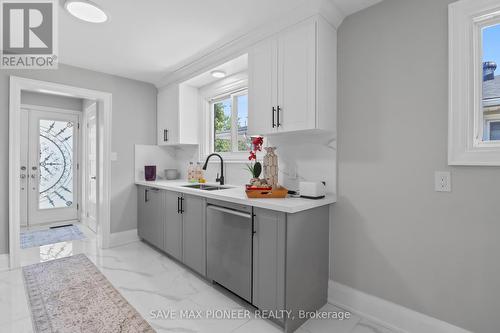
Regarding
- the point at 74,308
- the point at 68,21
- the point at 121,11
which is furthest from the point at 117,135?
the point at 74,308

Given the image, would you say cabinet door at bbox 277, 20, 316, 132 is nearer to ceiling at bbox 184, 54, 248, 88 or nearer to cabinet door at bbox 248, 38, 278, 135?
cabinet door at bbox 248, 38, 278, 135

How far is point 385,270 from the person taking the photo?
1.83m

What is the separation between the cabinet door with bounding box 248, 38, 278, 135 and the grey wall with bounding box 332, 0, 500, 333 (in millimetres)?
564

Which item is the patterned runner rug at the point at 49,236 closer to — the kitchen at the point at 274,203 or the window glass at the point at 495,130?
the kitchen at the point at 274,203

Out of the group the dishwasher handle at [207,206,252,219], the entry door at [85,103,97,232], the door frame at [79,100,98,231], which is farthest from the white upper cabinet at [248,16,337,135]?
the door frame at [79,100,98,231]

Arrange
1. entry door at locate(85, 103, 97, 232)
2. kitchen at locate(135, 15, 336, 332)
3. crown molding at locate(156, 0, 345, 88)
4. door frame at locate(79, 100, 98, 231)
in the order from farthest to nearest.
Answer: door frame at locate(79, 100, 98, 231) → entry door at locate(85, 103, 97, 232) → crown molding at locate(156, 0, 345, 88) → kitchen at locate(135, 15, 336, 332)

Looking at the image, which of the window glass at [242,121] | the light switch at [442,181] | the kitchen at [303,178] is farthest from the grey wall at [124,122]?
the light switch at [442,181]

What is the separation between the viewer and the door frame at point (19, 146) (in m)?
2.72

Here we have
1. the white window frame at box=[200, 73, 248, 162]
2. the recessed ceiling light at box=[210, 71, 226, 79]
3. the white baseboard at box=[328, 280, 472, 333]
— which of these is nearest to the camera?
the white baseboard at box=[328, 280, 472, 333]

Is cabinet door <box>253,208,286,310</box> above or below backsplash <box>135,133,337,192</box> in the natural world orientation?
below

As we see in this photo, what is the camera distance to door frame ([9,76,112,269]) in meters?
2.72

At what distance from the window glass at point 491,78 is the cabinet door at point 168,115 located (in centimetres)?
309

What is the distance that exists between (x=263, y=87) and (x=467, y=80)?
4.58 feet

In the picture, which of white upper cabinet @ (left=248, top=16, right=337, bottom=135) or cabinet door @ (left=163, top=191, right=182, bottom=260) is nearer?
white upper cabinet @ (left=248, top=16, right=337, bottom=135)
